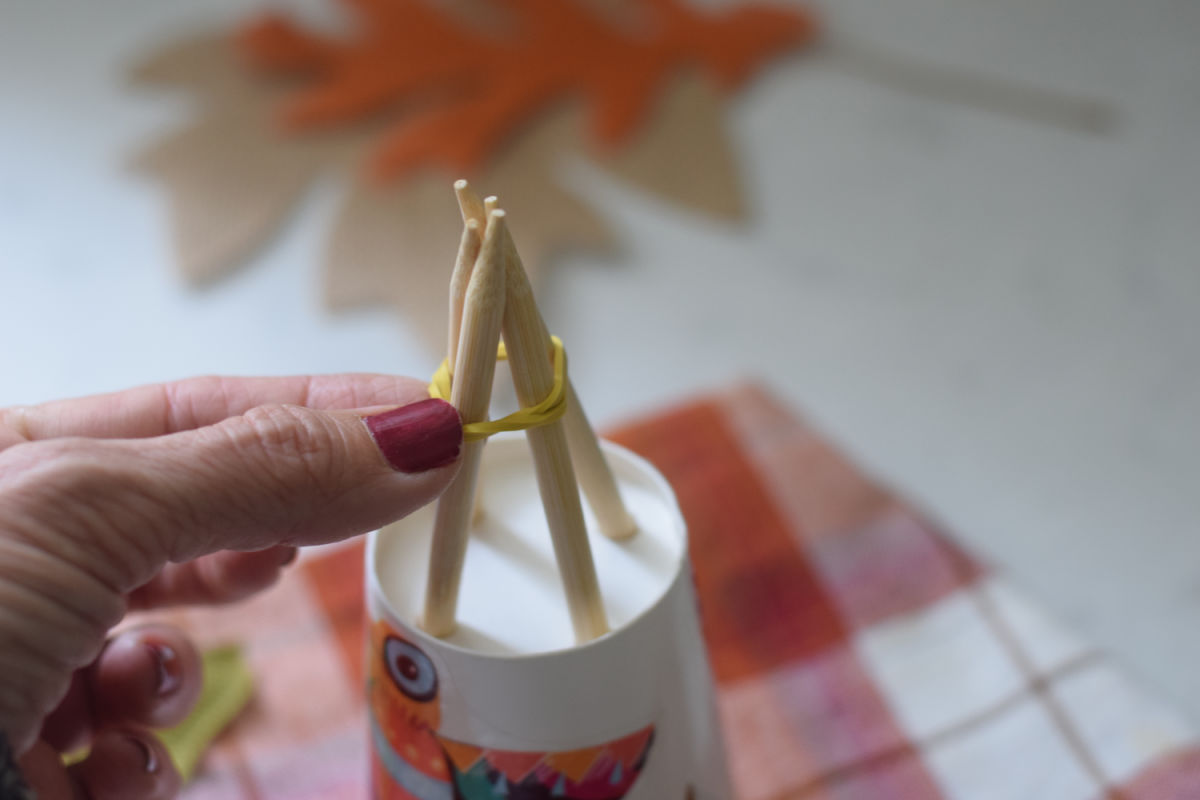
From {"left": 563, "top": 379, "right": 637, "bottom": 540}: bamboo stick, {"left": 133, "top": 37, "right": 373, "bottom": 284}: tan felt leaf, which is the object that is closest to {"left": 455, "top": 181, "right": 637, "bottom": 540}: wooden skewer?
{"left": 563, "top": 379, "right": 637, "bottom": 540}: bamboo stick

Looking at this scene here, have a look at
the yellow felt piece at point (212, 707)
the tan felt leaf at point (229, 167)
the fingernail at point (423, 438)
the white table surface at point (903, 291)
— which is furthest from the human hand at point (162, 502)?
the tan felt leaf at point (229, 167)

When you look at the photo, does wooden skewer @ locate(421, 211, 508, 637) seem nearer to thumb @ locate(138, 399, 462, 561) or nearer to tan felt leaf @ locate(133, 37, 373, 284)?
thumb @ locate(138, 399, 462, 561)

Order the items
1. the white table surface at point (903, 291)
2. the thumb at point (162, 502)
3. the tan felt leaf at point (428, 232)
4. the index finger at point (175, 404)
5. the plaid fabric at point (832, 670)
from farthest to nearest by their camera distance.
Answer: the tan felt leaf at point (428, 232) → the white table surface at point (903, 291) → the plaid fabric at point (832, 670) → the index finger at point (175, 404) → the thumb at point (162, 502)

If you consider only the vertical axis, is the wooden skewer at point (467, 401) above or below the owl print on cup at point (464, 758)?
above

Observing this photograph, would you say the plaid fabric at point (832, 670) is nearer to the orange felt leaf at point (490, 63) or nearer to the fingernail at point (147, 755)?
the fingernail at point (147, 755)

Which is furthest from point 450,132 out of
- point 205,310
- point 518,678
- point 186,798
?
point 518,678


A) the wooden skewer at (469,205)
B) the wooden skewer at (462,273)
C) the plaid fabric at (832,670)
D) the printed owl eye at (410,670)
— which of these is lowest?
the plaid fabric at (832,670)

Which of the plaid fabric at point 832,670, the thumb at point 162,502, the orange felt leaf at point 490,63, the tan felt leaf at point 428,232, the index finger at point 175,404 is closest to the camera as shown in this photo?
the thumb at point 162,502
